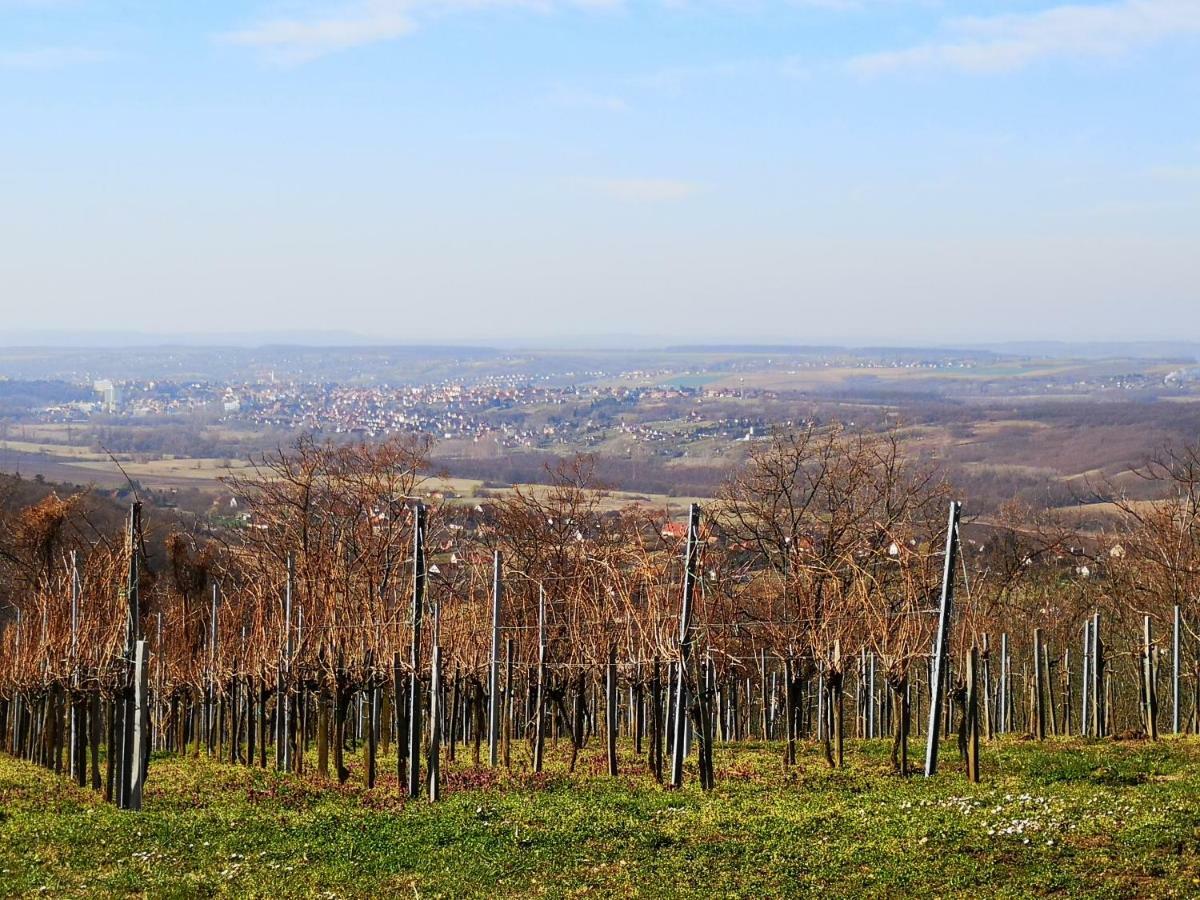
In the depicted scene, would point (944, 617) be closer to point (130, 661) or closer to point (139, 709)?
point (139, 709)

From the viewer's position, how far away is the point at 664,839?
13.4 m

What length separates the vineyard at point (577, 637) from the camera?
63.2 feet

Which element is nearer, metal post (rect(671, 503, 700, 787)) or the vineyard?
metal post (rect(671, 503, 700, 787))

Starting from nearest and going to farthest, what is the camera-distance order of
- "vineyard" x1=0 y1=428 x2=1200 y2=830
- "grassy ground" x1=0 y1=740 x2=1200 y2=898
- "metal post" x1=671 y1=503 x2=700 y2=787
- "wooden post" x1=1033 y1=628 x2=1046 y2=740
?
"grassy ground" x1=0 y1=740 x2=1200 y2=898 → "metal post" x1=671 y1=503 x2=700 y2=787 → "vineyard" x1=0 y1=428 x2=1200 y2=830 → "wooden post" x1=1033 y1=628 x2=1046 y2=740

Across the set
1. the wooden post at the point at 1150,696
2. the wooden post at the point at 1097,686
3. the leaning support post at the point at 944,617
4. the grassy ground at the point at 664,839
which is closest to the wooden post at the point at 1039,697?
the wooden post at the point at 1097,686

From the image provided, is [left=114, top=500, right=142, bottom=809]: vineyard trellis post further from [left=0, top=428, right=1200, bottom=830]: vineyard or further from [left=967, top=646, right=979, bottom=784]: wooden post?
[left=967, top=646, right=979, bottom=784]: wooden post

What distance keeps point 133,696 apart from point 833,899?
10.4 m

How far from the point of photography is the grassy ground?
37.6 ft

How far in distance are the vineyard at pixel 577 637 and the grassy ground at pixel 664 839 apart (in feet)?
4.09

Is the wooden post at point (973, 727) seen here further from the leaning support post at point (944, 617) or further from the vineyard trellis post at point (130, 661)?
the vineyard trellis post at point (130, 661)

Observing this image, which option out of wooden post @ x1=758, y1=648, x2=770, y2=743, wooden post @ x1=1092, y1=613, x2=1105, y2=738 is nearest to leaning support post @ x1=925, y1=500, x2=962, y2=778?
wooden post @ x1=758, y1=648, x2=770, y2=743

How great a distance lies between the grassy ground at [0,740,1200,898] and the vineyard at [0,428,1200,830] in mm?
1245

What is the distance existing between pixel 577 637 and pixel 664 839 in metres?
8.29

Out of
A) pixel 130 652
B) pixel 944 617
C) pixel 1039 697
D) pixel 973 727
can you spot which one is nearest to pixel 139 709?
pixel 130 652
